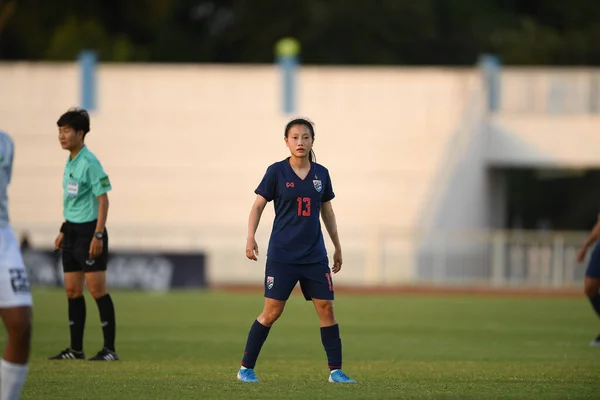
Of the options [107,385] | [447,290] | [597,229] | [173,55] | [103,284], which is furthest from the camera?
[173,55]

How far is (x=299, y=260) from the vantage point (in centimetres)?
991

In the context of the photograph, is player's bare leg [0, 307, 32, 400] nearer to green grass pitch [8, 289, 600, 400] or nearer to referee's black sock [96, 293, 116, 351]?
green grass pitch [8, 289, 600, 400]

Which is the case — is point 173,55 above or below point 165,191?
above

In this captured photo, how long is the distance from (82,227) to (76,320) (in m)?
0.98

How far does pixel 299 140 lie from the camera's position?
9.92m

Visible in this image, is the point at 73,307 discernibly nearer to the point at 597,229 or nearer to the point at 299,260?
the point at 299,260

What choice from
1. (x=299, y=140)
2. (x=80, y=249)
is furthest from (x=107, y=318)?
(x=299, y=140)

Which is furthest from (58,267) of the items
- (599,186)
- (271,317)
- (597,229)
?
(599,186)

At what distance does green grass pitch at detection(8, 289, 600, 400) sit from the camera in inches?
376

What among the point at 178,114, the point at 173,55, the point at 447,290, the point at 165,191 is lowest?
the point at 447,290

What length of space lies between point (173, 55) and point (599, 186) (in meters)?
20.5

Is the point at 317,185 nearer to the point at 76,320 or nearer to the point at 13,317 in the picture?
the point at 13,317

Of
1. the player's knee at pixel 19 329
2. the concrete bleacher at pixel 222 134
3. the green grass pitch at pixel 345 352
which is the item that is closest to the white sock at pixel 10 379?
the player's knee at pixel 19 329

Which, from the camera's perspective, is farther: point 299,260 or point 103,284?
point 103,284
